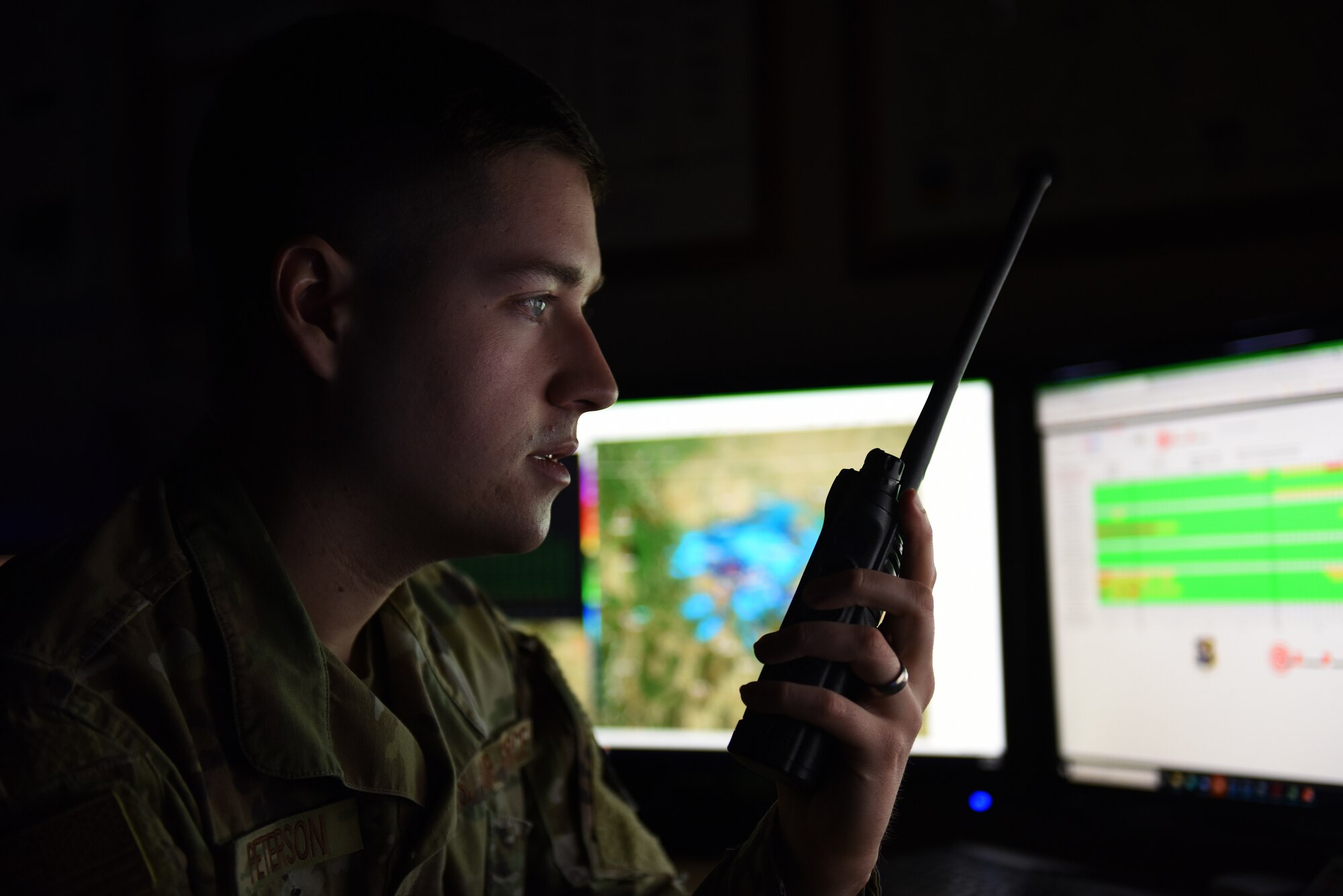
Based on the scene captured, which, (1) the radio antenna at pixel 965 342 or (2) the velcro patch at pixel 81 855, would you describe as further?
(1) the radio antenna at pixel 965 342

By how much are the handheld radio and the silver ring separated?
0.01m

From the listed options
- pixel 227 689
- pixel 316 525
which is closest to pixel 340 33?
pixel 316 525

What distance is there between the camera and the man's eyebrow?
2.34 ft

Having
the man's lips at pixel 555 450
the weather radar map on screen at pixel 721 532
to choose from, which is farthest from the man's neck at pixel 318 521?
the weather radar map on screen at pixel 721 532

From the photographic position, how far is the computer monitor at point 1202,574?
2.79 feet

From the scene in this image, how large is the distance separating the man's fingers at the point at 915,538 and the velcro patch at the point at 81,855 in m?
0.45

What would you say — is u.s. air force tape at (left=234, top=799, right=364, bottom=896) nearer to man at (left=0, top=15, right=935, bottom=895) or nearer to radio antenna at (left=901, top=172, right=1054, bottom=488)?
man at (left=0, top=15, right=935, bottom=895)

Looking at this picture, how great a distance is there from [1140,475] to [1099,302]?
0.29 metres

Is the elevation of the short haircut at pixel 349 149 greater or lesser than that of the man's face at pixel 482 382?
greater

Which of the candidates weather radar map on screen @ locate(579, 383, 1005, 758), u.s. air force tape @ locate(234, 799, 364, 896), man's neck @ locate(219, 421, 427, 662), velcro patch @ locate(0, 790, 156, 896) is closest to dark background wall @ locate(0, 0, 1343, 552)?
weather radar map on screen @ locate(579, 383, 1005, 758)

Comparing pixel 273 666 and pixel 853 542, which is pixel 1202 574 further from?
pixel 273 666

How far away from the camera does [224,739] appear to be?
607mm

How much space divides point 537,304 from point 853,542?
285 millimetres

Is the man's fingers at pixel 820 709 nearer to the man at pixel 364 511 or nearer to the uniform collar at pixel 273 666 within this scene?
the man at pixel 364 511
